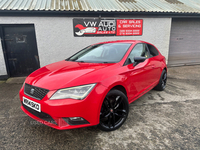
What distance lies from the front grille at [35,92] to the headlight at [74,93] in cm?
17

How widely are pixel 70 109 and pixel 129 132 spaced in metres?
1.08

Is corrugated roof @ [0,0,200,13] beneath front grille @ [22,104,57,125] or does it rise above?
above

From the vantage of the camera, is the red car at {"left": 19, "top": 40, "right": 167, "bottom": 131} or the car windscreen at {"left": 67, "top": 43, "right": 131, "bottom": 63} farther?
the car windscreen at {"left": 67, "top": 43, "right": 131, "bottom": 63}

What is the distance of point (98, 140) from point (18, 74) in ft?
17.4

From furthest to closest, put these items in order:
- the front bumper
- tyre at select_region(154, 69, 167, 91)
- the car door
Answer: tyre at select_region(154, 69, 167, 91), the car door, the front bumper

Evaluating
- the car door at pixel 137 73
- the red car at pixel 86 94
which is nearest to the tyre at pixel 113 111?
the red car at pixel 86 94

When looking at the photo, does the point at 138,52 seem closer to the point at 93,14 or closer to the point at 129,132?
the point at 129,132

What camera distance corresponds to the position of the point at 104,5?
20.6ft

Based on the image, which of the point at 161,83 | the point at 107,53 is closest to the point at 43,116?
the point at 107,53

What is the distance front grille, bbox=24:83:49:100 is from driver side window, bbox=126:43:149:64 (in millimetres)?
1499

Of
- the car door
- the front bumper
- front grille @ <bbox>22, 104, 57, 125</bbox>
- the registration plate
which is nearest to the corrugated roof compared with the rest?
the car door

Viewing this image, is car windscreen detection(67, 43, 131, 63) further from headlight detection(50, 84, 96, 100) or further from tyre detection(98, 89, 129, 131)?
headlight detection(50, 84, 96, 100)

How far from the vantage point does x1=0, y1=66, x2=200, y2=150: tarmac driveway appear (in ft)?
6.30

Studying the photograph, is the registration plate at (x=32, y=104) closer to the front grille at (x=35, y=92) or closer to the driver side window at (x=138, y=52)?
the front grille at (x=35, y=92)
